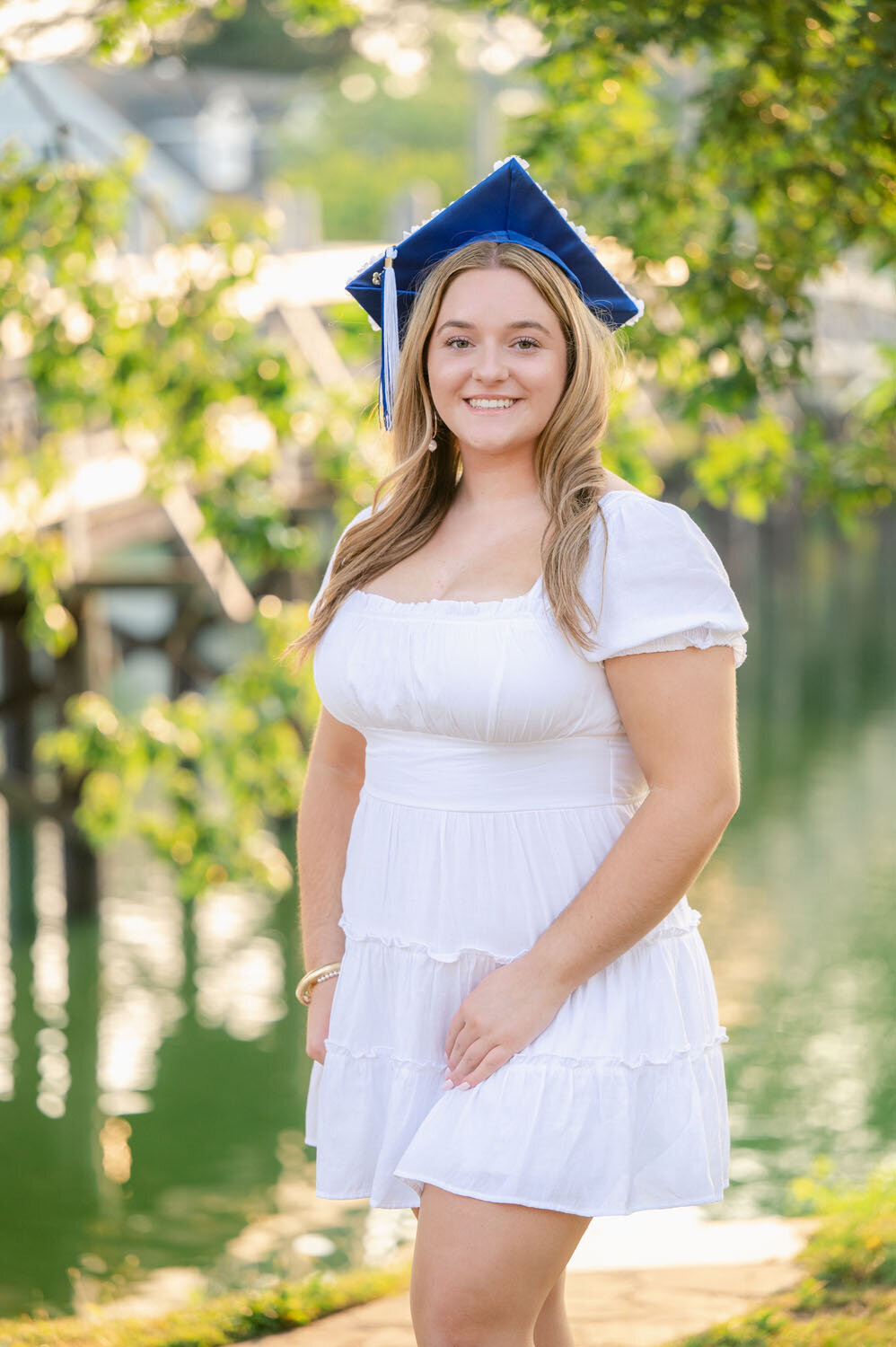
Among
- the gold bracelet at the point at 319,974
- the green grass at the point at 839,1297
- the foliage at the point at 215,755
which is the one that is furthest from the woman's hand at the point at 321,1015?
the foliage at the point at 215,755

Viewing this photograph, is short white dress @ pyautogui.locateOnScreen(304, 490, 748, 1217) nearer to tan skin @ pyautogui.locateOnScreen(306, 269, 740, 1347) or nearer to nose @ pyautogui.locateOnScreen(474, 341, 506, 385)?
tan skin @ pyautogui.locateOnScreen(306, 269, 740, 1347)

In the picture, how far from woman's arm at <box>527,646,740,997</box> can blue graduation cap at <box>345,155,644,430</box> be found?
602mm

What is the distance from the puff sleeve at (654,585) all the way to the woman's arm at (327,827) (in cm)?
53

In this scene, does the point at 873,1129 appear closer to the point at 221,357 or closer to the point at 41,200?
the point at 221,357

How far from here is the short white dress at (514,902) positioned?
80.7 inches

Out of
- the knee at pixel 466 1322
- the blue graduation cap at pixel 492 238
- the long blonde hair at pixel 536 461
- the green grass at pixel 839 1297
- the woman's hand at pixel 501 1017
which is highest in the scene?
the blue graduation cap at pixel 492 238

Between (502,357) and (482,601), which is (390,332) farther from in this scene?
(482,601)

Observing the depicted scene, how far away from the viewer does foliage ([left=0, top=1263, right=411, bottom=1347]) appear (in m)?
3.73

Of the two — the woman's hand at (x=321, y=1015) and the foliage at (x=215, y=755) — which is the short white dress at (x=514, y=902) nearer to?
the woman's hand at (x=321, y=1015)

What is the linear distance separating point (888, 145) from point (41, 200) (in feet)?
9.59

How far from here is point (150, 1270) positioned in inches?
209

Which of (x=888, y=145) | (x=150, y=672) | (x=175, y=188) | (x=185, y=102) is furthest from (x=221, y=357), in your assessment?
(x=185, y=102)

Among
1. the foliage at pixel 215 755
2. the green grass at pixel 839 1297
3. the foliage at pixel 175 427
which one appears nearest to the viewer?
the green grass at pixel 839 1297

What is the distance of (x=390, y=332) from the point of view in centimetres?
240
